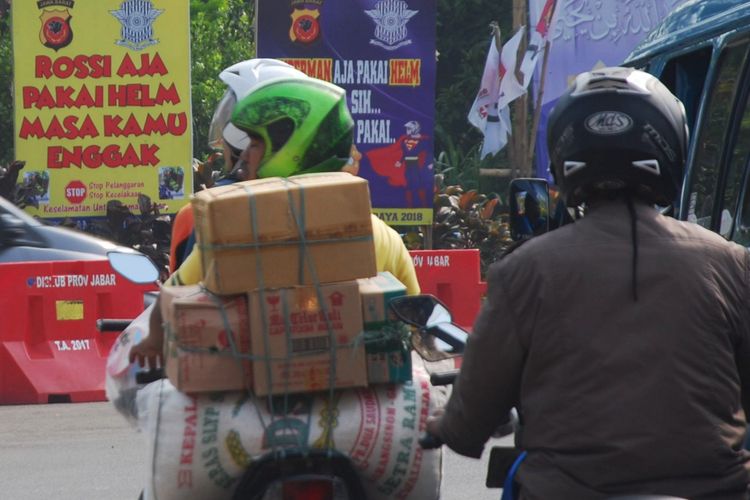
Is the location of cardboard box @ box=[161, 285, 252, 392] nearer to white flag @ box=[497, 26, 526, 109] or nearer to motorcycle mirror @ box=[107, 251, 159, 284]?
motorcycle mirror @ box=[107, 251, 159, 284]

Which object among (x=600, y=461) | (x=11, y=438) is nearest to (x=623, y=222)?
(x=600, y=461)

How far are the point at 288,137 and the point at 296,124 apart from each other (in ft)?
0.16

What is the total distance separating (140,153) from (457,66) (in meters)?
17.9

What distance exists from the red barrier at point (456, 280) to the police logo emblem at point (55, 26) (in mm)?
7069

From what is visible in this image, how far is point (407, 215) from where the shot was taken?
16.8 m

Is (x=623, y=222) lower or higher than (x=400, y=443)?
higher

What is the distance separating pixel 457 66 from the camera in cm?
3481

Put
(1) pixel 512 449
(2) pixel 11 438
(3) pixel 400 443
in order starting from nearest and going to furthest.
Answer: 1. (1) pixel 512 449
2. (3) pixel 400 443
3. (2) pixel 11 438

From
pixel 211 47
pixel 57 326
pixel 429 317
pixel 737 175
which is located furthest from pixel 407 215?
pixel 211 47

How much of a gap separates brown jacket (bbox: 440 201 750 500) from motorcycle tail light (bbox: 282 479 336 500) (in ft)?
1.82

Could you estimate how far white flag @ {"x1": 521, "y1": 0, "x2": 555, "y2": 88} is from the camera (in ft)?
62.9

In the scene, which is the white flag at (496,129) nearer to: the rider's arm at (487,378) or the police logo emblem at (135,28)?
the police logo emblem at (135,28)

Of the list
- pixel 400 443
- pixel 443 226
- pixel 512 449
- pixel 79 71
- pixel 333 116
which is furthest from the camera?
pixel 443 226

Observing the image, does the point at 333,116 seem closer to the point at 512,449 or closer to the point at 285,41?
the point at 512,449
